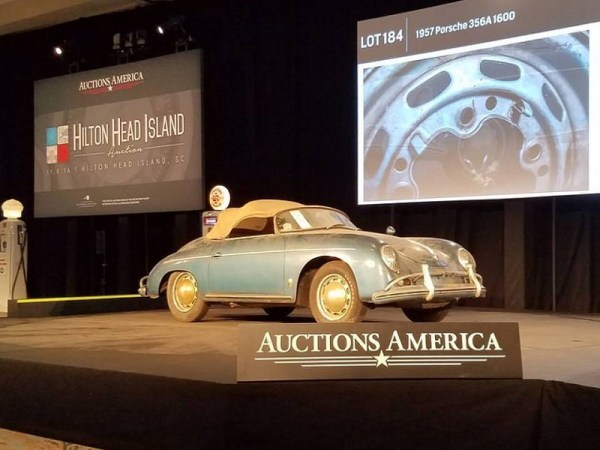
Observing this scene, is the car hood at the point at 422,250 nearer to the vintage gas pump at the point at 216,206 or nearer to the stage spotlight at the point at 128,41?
the vintage gas pump at the point at 216,206

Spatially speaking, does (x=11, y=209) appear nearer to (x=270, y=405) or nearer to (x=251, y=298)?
(x=251, y=298)

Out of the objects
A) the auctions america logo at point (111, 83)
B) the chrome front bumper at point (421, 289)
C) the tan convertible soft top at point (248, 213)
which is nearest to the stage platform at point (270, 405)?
the chrome front bumper at point (421, 289)

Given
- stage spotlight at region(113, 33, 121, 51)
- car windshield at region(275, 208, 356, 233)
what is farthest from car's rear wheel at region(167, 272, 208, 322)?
stage spotlight at region(113, 33, 121, 51)

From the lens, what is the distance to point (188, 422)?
320 cm

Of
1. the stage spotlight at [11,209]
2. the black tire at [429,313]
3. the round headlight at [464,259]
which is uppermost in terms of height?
the stage spotlight at [11,209]

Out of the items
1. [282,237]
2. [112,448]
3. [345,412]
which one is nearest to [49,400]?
[112,448]

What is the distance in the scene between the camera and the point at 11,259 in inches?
352

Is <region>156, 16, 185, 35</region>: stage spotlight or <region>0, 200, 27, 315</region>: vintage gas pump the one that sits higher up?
<region>156, 16, 185, 35</region>: stage spotlight

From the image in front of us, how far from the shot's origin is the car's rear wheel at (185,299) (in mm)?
5910

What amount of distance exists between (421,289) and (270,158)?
5588 millimetres

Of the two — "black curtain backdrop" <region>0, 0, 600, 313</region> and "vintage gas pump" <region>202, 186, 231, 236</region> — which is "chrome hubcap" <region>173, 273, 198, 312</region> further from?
"black curtain backdrop" <region>0, 0, 600, 313</region>

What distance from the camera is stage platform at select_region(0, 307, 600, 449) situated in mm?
2895

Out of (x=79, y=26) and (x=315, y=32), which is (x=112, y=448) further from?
(x=79, y=26)

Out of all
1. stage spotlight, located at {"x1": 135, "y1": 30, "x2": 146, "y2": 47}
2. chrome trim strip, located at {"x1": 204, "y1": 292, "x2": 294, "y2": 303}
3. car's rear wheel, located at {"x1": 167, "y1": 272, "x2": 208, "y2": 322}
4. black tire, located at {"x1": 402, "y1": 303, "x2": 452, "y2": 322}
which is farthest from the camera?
stage spotlight, located at {"x1": 135, "y1": 30, "x2": 146, "y2": 47}
